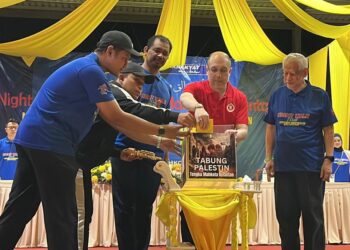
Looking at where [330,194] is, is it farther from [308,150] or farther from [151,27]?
[151,27]

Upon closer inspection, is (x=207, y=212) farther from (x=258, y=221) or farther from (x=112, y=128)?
(x=258, y=221)

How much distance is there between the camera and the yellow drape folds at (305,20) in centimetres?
515

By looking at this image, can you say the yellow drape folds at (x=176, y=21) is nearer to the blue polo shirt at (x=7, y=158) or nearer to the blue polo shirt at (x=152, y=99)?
the blue polo shirt at (x=7, y=158)

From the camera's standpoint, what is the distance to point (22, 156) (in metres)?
2.12

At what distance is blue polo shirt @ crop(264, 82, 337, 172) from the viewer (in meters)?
2.71

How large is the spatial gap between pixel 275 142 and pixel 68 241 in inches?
55.5

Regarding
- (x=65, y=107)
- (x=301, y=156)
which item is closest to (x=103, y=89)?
(x=65, y=107)

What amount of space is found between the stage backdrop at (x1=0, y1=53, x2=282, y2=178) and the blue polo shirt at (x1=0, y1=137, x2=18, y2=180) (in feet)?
3.26

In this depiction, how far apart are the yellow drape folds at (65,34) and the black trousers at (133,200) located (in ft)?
10.1

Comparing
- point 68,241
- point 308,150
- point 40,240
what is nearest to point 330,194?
point 308,150

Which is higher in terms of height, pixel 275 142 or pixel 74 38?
pixel 74 38

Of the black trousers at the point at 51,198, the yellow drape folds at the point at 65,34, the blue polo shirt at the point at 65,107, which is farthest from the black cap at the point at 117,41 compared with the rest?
the yellow drape folds at the point at 65,34

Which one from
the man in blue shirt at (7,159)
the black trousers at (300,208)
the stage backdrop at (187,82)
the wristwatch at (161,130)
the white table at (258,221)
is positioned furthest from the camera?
the stage backdrop at (187,82)

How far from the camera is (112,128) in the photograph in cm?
235
